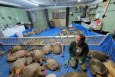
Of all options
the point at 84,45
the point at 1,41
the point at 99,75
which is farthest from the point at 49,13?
the point at 99,75

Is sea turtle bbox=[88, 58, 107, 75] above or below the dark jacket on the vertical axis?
below

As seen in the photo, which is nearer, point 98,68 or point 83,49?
point 98,68

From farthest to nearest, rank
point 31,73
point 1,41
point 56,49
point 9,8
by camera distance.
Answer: point 9,8
point 1,41
point 56,49
point 31,73

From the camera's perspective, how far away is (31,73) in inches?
50.6

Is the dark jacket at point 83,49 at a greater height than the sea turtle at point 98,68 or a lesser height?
greater

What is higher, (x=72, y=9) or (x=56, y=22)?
(x=72, y=9)

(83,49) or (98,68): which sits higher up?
(83,49)

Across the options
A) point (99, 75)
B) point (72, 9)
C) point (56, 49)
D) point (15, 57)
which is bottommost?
point (99, 75)

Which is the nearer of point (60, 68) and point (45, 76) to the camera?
point (45, 76)

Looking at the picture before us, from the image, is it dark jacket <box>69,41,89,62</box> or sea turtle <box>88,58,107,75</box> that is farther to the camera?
dark jacket <box>69,41,89,62</box>

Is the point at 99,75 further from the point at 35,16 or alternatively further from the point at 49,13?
the point at 35,16

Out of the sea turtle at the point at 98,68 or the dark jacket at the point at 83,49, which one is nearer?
the sea turtle at the point at 98,68

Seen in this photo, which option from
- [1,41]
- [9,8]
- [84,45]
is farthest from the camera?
[9,8]

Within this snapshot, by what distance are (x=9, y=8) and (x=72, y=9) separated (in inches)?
279
